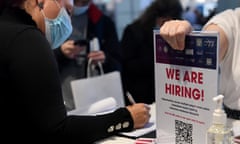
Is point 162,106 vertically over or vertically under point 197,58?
under

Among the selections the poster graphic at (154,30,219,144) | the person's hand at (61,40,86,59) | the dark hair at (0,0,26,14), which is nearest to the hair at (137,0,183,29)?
the person's hand at (61,40,86,59)

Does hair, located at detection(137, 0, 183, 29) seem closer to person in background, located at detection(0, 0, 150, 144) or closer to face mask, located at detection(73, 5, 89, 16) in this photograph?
face mask, located at detection(73, 5, 89, 16)

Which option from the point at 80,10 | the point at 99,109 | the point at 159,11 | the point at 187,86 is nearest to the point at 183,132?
the point at 187,86

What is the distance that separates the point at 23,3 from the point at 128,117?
1.55 feet

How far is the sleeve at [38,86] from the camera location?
895 millimetres

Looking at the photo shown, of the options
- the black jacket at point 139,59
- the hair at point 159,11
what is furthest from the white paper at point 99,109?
the hair at point 159,11

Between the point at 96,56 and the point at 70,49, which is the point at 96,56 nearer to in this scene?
the point at 96,56

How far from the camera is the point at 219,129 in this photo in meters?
0.70

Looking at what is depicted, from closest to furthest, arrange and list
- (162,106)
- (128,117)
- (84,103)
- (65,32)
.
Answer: (162,106) < (128,117) < (65,32) < (84,103)

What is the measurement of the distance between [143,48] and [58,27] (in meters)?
1.29

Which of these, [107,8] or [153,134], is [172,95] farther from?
[107,8]

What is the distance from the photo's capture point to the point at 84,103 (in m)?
1.65

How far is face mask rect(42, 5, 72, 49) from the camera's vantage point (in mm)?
1148

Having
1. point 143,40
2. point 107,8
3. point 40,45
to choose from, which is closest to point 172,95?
point 40,45
